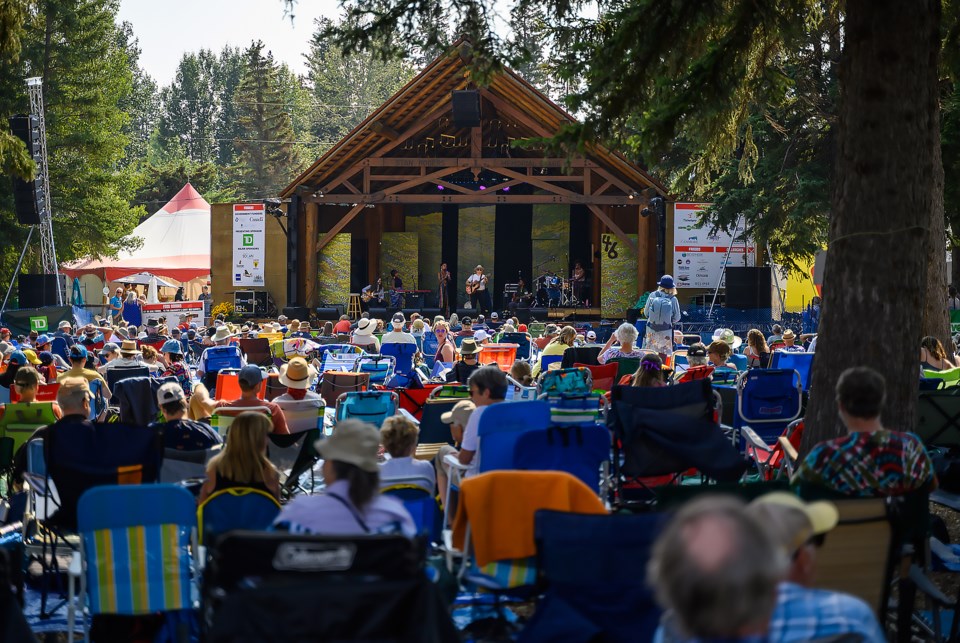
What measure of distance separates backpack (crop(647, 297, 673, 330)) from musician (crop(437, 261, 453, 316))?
47.1ft

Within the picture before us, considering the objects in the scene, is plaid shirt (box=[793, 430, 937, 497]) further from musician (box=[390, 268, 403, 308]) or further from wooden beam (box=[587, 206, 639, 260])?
musician (box=[390, 268, 403, 308])

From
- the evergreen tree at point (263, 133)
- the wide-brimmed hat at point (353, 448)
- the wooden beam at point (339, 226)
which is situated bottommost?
the wide-brimmed hat at point (353, 448)

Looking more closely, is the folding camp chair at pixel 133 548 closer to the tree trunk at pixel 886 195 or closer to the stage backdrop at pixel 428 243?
the tree trunk at pixel 886 195

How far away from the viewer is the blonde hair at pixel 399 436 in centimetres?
511

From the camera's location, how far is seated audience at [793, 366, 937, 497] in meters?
3.95

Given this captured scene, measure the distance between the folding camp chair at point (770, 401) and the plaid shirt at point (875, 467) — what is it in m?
3.82

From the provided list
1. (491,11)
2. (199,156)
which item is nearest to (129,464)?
(491,11)

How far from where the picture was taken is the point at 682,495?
3.77 metres

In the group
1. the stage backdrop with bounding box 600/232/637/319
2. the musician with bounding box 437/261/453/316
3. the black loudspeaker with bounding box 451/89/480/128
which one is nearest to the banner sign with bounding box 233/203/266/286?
the musician with bounding box 437/261/453/316

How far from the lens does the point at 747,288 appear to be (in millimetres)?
22531

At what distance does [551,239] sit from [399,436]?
2480 cm

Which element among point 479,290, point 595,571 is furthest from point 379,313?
point 595,571

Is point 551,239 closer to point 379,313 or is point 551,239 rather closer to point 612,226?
point 612,226

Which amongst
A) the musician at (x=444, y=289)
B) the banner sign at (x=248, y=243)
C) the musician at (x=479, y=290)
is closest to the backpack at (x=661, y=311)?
the musician at (x=479, y=290)
